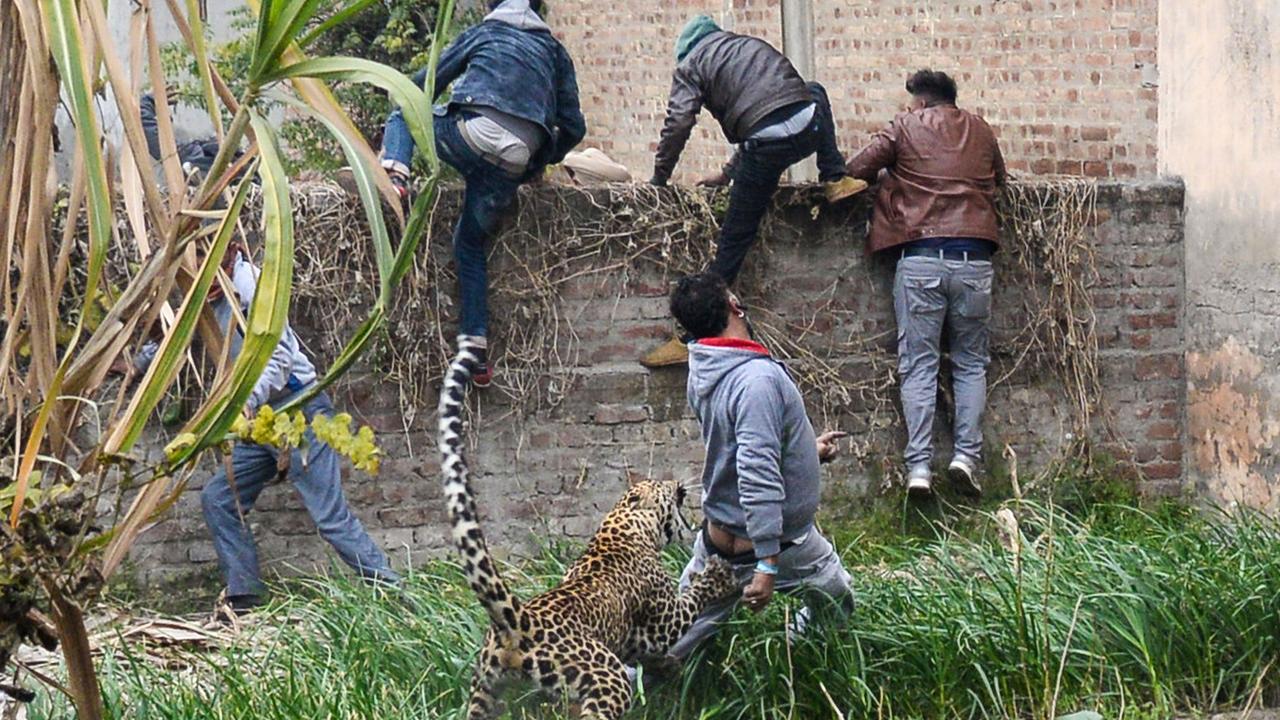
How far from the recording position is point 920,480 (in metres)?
8.91

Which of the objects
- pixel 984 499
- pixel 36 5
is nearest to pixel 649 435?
pixel 984 499

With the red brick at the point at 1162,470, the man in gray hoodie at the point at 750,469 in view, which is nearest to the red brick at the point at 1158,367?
the red brick at the point at 1162,470

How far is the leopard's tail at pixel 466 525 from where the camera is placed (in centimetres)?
525

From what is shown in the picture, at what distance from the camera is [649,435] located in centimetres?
891

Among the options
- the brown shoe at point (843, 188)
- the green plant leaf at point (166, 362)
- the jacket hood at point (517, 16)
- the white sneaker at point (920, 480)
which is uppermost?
the jacket hood at point (517, 16)

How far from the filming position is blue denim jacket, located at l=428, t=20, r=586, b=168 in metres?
8.15

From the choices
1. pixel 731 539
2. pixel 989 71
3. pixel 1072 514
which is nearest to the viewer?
pixel 731 539

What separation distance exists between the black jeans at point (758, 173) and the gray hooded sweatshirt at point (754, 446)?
2.41 metres

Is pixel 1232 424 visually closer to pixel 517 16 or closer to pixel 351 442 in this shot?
pixel 517 16

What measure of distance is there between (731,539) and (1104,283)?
377 cm

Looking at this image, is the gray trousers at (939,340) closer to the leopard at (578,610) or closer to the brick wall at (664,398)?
the brick wall at (664,398)

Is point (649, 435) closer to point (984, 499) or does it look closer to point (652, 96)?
point (984, 499)

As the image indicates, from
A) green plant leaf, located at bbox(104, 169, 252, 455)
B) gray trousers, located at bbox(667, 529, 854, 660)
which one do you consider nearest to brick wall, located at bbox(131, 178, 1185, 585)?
gray trousers, located at bbox(667, 529, 854, 660)

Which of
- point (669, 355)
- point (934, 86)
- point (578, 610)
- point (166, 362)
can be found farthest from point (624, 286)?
point (166, 362)
